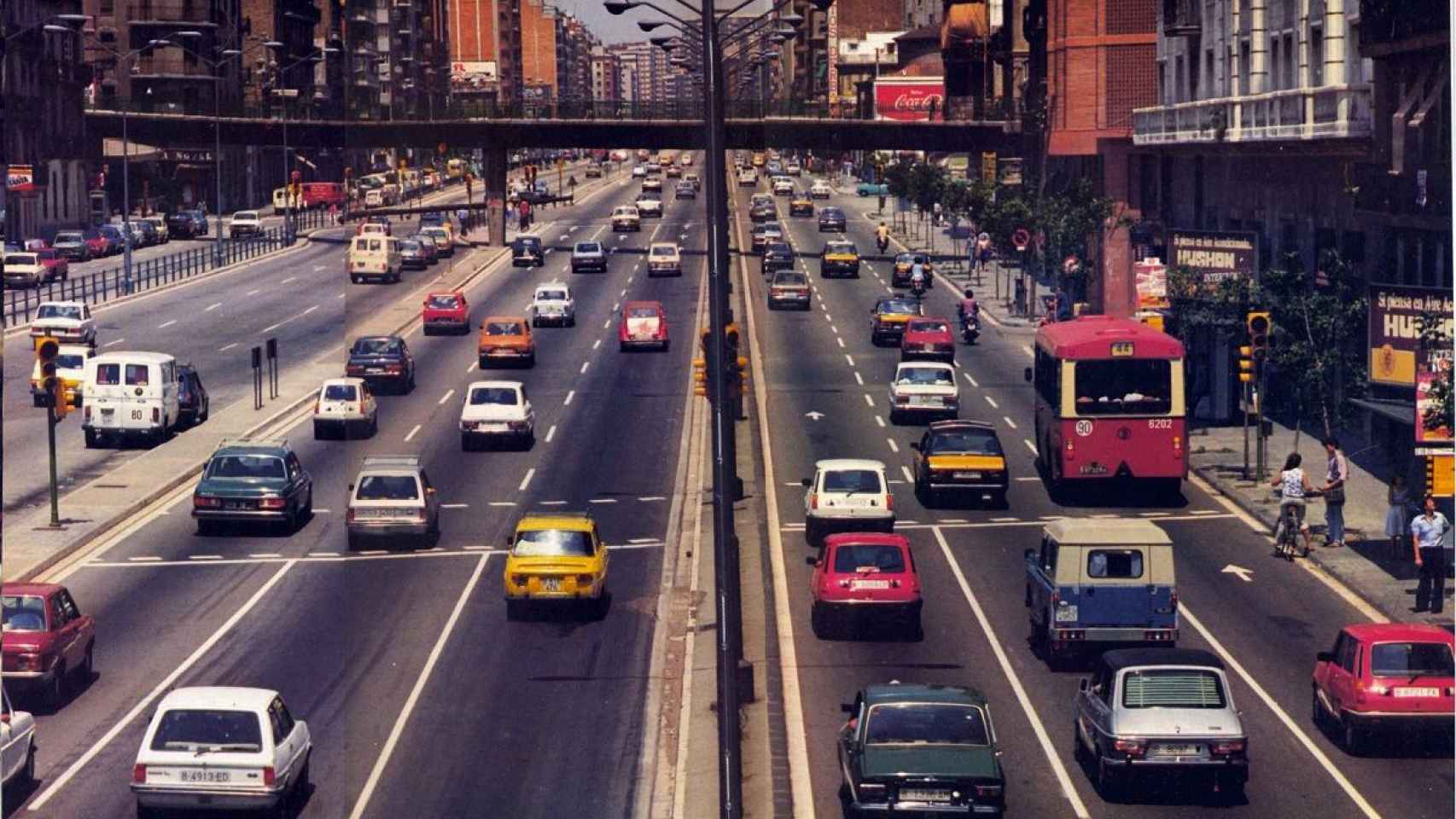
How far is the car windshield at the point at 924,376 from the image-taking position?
66.0 m

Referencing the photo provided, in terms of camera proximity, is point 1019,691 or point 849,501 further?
point 849,501

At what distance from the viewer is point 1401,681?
28.7m

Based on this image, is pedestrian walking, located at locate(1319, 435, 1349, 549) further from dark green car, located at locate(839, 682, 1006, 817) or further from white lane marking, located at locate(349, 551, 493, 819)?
dark green car, located at locate(839, 682, 1006, 817)

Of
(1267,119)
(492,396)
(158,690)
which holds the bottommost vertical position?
(158,690)

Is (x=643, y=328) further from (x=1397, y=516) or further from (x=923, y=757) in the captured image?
(x=923, y=757)

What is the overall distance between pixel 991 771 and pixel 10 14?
4306 inches

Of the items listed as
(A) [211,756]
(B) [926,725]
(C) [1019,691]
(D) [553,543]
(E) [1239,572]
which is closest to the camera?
(A) [211,756]

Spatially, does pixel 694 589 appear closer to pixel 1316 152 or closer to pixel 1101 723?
pixel 1101 723

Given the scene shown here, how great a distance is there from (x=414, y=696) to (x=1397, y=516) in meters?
20.6

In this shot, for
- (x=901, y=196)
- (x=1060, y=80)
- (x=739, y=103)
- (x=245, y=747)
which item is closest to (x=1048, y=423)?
(x=245, y=747)

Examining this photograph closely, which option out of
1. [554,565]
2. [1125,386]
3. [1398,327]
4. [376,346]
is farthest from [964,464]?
[376,346]

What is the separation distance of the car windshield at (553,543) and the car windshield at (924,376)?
27018 mm

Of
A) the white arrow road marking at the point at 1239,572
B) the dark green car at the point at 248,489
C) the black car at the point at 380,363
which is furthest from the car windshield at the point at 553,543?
the black car at the point at 380,363

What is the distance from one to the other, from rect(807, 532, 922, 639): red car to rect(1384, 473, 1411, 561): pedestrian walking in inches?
443
